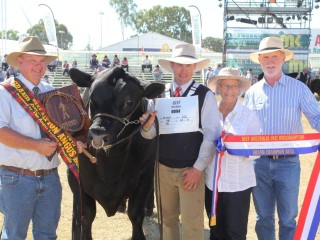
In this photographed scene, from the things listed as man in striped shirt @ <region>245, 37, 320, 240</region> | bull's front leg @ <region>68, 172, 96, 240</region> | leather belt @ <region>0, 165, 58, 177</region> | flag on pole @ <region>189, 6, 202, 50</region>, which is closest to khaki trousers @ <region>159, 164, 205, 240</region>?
man in striped shirt @ <region>245, 37, 320, 240</region>

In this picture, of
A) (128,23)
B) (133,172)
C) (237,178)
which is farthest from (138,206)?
(128,23)

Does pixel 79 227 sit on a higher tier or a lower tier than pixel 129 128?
lower

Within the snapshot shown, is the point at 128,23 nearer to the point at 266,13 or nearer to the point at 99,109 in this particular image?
the point at 266,13

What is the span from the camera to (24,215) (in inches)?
131

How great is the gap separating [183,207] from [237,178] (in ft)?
1.82

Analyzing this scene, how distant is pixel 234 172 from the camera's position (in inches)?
144

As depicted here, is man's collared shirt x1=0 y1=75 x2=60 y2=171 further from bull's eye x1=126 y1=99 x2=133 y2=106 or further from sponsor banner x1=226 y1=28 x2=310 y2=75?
sponsor banner x1=226 y1=28 x2=310 y2=75

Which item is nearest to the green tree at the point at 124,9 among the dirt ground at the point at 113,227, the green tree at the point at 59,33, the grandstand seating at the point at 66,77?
the green tree at the point at 59,33

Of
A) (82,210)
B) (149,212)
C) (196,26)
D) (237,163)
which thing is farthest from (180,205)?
(196,26)

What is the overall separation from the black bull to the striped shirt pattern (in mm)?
1074

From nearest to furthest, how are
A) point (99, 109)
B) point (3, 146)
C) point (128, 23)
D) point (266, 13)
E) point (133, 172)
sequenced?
1. point (3, 146)
2. point (99, 109)
3. point (133, 172)
4. point (266, 13)
5. point (128, 23)

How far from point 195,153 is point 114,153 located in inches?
31.5

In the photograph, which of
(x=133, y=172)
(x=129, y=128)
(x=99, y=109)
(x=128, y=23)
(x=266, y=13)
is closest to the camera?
(x=99, y=109)

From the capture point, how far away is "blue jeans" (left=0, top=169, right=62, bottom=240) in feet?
10.7
